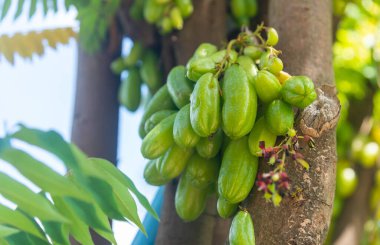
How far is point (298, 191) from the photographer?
5.43 feet

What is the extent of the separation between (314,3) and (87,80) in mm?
1104

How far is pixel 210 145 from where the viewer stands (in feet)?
5.81

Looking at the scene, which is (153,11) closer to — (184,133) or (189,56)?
(189,56)

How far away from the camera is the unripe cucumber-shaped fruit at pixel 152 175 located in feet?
6.27

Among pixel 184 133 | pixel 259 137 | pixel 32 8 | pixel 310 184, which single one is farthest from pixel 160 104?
pixel 32 8

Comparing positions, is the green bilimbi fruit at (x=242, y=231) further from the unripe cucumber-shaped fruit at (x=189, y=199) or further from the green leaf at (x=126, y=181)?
the unripe cucumber-shaped fruit at (x=189, y=199)

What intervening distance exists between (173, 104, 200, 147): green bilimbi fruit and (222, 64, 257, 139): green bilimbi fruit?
9cm

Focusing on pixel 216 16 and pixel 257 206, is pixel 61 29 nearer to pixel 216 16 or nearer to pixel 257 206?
pixel 216 16

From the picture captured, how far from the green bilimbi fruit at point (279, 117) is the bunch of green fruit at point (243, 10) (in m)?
1.02

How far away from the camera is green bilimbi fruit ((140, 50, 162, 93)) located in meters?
2.65

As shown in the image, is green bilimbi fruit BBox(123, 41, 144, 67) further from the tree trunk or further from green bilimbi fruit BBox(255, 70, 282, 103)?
green bilimbi fruit BBox(255, 70, 282, 103)

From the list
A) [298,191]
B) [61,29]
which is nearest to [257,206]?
[298,191]

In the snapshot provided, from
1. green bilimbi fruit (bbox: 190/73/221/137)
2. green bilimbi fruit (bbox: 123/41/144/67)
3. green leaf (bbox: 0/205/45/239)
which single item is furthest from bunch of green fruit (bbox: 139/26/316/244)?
green bilimbi fruit (bbox: 123/41/144/67)

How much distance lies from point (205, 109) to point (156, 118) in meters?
0.31
